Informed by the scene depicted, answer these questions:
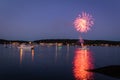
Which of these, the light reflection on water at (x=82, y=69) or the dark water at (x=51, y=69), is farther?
the dark water at (x=51, y=69)

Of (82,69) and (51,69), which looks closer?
(82,69)

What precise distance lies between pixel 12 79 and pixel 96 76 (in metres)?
14.3

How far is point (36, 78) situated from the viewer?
40.5 meters

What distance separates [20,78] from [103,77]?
14108 mm

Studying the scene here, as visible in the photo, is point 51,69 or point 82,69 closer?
point 82,69

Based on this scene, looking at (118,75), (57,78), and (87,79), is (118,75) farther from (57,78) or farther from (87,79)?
(57,78)

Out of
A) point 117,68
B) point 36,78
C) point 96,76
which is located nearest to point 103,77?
point 96,76

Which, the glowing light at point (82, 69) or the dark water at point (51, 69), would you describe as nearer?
the glowing light at point (82, 69)

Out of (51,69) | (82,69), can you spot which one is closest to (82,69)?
(82,69)

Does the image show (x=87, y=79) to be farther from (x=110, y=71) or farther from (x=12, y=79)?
(x=12, y=79)

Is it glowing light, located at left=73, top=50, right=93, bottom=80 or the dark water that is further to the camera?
the dark water

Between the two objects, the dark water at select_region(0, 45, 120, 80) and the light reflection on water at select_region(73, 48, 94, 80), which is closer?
the light reflection on water at select_region(73, 48, 94, 80)

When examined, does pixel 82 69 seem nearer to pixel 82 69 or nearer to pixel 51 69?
pixel 82 69

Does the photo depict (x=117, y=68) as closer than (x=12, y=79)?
No
